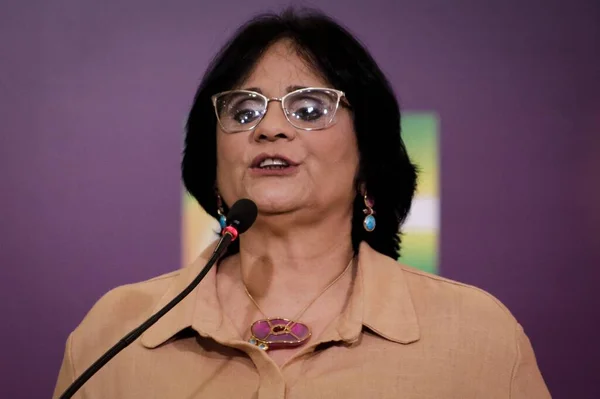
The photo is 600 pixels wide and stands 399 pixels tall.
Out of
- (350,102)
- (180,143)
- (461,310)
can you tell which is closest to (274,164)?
(350,102)

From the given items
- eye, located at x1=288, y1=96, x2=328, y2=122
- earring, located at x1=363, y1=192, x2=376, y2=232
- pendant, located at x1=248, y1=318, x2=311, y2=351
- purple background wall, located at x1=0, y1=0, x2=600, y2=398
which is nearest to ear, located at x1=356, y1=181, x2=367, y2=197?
earring, located at x1=363, y1=192, x2=376, y2=232

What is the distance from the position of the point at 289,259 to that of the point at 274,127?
29 centimetres

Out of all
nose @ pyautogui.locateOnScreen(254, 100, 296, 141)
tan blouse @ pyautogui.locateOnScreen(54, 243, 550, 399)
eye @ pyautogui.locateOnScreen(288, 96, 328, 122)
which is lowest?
tan blouse @ pyautogui.locateOnScreen(54, 243, 550, 399)

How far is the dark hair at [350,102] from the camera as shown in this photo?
1.82 meters

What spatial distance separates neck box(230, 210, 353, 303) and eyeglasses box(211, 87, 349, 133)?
0.68 ft

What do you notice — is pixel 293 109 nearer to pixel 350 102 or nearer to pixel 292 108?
pixel 292 108

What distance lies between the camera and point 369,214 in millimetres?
1896

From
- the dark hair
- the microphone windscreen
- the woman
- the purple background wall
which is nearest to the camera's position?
the microphone windscreen

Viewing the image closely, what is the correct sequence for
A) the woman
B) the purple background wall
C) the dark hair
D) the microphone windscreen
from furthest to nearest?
the purple background wall → the dark hair → the woman → the microphone windscreen

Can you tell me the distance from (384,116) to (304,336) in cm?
54

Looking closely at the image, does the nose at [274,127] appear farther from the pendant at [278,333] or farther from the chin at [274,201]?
the pendant at [278,333]

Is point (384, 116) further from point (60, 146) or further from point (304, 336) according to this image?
point (60, 146)

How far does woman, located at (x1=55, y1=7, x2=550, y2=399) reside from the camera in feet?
5.25

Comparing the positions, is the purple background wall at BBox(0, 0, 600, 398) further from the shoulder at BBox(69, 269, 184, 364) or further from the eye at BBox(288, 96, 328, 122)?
the eye at BBox(288, 96, 328, 122)
